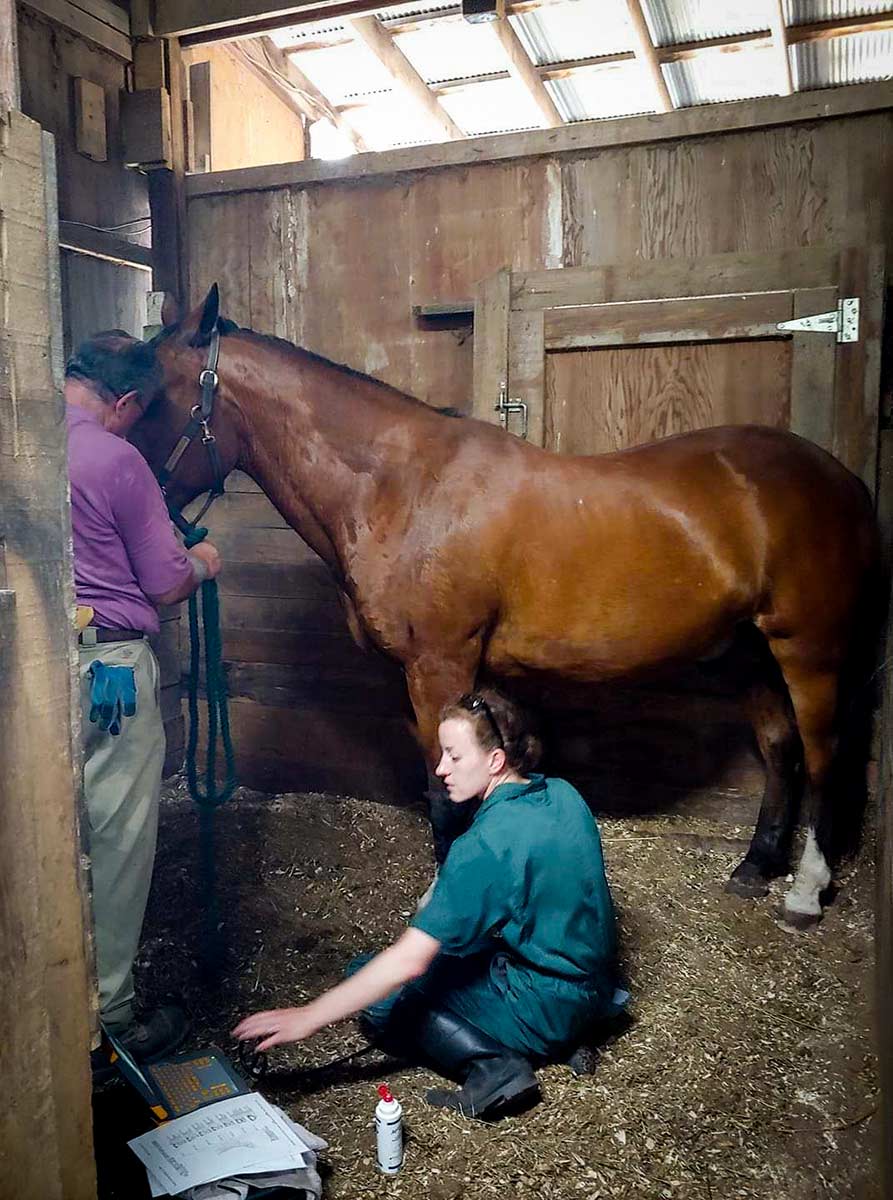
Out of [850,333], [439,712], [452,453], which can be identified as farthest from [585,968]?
[850,333]

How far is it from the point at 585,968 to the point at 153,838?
1.13 metres

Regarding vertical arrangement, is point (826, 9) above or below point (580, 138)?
above

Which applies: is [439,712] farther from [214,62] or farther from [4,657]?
[214,62]

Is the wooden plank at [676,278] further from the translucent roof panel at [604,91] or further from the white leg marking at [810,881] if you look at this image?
the translucent roof panel at [604,91]

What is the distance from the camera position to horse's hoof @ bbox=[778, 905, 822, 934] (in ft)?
9.43

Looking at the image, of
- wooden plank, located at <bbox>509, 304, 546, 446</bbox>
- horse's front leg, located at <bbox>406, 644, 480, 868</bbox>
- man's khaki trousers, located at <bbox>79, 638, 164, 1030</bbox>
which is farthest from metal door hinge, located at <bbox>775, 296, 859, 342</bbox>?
man's khaki trousers, located at <bbox>79, 638, 164, 1030</bbox>

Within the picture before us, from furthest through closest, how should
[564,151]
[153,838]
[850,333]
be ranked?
[564,151] → [850,333] → [153,838]

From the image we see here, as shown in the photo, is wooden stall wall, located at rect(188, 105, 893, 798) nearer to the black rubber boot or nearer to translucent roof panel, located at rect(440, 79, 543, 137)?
the black rubber boot

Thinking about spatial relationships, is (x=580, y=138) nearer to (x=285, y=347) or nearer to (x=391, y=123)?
(x=285, y=347)

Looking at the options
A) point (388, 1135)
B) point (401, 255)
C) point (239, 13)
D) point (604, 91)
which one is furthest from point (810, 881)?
point (604, 91)

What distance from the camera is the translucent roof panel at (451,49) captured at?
4770mm

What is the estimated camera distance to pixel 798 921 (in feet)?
9.48

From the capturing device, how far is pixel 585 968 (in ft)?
6.79

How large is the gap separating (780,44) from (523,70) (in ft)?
4.64
